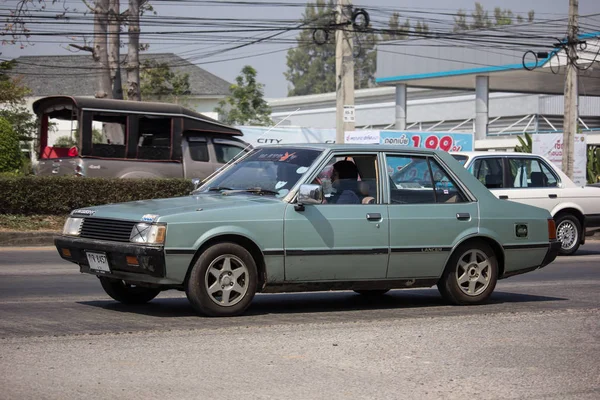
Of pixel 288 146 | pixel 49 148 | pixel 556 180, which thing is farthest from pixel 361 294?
pixel 49 148

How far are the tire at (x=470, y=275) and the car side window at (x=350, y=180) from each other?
115cm

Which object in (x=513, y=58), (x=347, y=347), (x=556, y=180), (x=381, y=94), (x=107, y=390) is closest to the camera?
(x=107, y=390)

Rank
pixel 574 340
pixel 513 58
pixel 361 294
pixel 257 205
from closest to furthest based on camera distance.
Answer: pixel 574 340
pixel 257 205
pixel 361 294
pixel 513 58

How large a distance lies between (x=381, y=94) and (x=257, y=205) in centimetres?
6337

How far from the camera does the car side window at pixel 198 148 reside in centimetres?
2214

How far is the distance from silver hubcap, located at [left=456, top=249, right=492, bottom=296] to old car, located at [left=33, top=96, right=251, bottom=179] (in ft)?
42.0

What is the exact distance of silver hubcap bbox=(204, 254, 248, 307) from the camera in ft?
25.8

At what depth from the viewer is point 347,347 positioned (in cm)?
688

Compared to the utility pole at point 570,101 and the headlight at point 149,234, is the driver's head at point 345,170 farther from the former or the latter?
the utility pole at point 570,101

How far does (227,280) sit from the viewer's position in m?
7.90

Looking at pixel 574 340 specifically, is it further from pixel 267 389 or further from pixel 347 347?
pixel 267 389

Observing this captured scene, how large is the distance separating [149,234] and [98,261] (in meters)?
0.68

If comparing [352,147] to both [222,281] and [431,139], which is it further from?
[431,139]

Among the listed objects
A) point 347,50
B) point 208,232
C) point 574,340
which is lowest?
point 574,340
